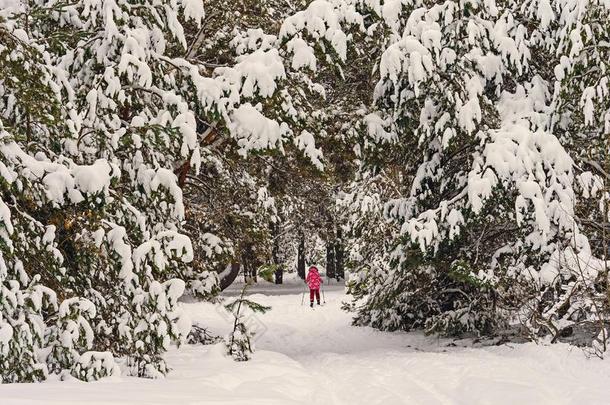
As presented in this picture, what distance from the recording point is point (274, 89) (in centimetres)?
785

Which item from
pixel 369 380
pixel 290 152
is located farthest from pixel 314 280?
pixel 369 380

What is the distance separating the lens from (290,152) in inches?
403

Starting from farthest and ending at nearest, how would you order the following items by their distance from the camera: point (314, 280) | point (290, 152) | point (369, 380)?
1. point (314, 280)
2. point (290, 152)
3. point (369, 380)

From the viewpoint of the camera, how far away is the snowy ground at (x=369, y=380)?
4.78m

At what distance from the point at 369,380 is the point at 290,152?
4092mm

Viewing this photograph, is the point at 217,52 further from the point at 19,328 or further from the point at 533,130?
the point at 19,328

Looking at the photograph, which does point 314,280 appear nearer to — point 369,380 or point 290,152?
point 290,152

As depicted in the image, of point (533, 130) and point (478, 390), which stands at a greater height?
point (533, 130)

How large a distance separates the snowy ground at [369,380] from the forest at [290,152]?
0.56 meters

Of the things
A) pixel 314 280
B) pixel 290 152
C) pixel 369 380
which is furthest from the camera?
pixel 314 280

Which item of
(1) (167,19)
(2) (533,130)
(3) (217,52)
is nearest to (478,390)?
(2) (533,130)

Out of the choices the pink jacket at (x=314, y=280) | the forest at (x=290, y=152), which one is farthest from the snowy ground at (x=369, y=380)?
the pink jacket at (x=314, y=280)

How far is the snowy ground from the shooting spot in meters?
4.78

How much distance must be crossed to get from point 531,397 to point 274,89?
4670mm
